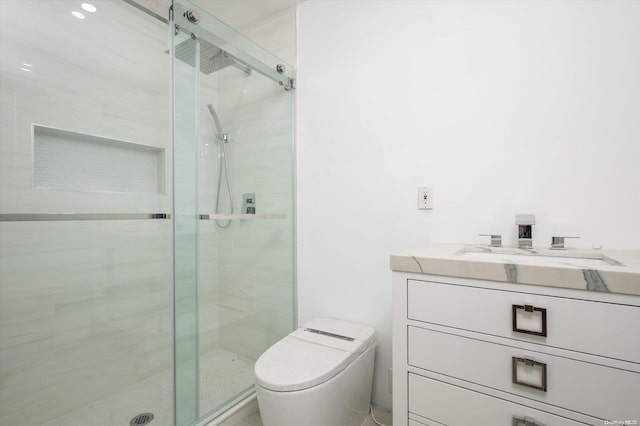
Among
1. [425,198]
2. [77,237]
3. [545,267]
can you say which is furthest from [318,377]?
[77,237]

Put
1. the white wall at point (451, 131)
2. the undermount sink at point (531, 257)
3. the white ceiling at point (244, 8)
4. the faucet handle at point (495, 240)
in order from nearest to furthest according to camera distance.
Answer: the undermount sink at point (531, 257)
the white wall at point (451, 131)
the faucet handle at point (495, 240)
the white ceiling at point (244, 8)

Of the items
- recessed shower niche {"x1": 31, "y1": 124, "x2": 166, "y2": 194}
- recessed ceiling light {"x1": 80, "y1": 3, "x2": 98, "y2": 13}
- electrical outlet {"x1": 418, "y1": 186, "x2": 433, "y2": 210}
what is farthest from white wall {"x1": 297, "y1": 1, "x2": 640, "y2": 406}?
recessed ceiling light {"x1": 80, "y1": 3, "x2": 98, "y2": 13}

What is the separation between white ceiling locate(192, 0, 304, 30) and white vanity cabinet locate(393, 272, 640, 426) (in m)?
1.75

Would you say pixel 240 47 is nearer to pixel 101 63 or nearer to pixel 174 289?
pixel 101 63

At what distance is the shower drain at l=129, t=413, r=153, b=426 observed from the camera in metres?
1.30

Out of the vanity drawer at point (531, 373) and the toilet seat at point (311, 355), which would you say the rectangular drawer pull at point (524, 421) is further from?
the toilet seat at point (311, 355)

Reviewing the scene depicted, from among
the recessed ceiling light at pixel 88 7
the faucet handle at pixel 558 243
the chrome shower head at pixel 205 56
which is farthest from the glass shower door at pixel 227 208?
the faucet handle at pixel 558 243

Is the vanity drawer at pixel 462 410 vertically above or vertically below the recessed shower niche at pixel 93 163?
below

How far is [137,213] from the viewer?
1.37m

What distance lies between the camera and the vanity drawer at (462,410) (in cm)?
77

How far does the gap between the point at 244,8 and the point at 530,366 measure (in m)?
2.20

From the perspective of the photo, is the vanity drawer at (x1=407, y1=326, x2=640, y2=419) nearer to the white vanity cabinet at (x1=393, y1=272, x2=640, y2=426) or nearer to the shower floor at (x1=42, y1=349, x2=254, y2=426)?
the white vanity cabinet at (x1=393, y1=272, x2=640, y2=426)

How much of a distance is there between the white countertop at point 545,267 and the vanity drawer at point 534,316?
40 millimetres

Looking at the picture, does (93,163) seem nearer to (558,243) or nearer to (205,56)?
(205,56)
